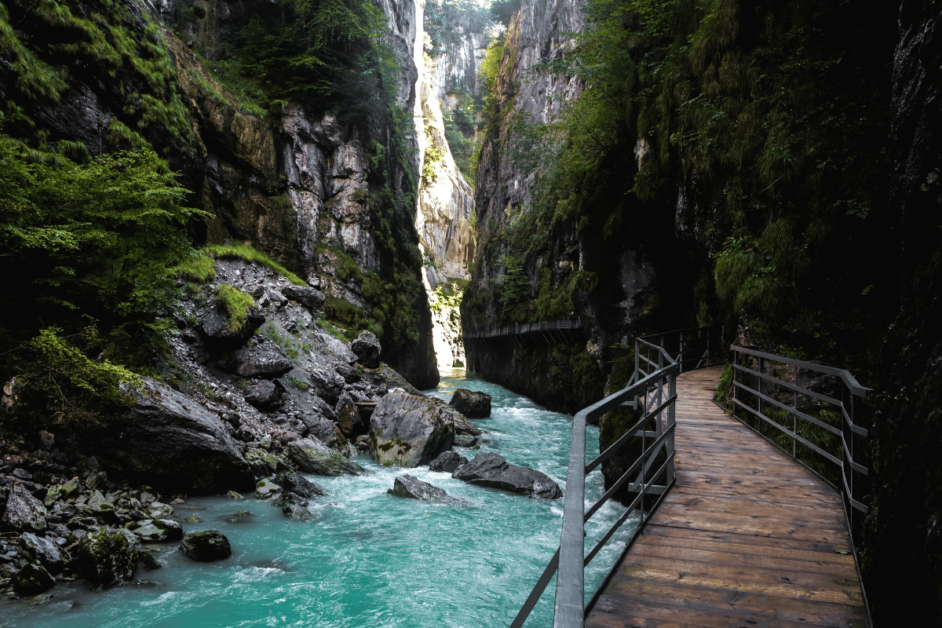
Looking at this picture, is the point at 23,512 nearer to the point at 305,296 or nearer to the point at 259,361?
the point at 259,361

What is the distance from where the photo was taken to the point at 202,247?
13430 mm

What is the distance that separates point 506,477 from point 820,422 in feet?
18.7

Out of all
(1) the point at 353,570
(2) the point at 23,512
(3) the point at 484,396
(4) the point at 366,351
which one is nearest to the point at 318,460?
(1) the point at 353,570

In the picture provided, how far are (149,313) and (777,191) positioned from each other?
10459 millimetres

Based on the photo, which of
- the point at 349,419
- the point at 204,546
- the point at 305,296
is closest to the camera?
the point at 204,546

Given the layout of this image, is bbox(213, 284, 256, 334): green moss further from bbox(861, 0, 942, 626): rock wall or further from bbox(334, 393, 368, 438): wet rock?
bbox(861, 0, 942, 626): rock wall

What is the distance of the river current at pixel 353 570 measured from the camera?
14.2 feet

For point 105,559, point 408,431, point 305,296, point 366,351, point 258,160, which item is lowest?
point 408,431

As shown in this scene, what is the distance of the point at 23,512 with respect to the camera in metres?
4.70

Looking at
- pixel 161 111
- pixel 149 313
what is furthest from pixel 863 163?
pixel 161 111

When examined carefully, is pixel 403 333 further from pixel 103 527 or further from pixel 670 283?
pixel 103 527

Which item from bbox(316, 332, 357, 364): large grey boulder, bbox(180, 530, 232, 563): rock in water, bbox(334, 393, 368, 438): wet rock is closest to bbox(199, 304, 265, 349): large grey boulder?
bbox(334, 393, 368, 438): wet rock

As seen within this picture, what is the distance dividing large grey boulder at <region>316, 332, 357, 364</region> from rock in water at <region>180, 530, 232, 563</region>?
8795mm

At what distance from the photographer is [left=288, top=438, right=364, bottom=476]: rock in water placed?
29.3 ft
